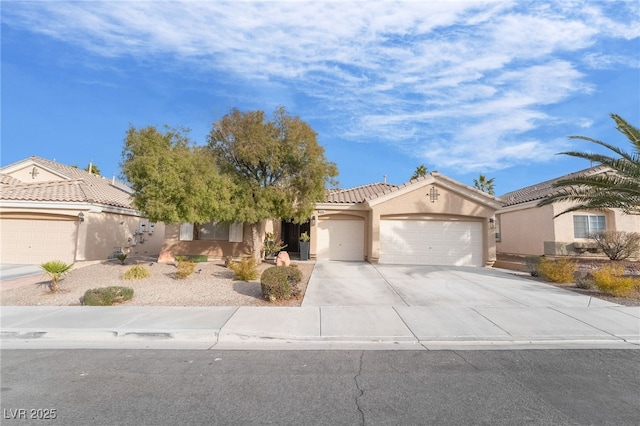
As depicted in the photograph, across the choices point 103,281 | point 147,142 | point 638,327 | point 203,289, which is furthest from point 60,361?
point 638,327

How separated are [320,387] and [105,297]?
7.20 m

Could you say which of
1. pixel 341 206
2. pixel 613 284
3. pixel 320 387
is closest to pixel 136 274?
pixel 320 387

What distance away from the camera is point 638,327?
24.6 ft

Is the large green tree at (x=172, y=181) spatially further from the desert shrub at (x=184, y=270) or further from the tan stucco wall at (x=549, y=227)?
the tan stucco wall at (x=549, y=227)

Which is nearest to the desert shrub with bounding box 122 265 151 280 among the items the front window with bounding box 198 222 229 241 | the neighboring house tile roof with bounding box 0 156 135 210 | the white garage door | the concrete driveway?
the neighboring house tile roof with bounding box 0 156 135 210

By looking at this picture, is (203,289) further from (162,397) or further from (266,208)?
(162,397)

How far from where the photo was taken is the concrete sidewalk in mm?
6613

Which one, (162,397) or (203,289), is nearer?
(162,397)

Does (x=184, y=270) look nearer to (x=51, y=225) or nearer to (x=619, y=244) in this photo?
(x=51, y=225)

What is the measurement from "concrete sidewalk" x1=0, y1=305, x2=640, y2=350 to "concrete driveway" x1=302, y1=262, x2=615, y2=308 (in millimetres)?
582

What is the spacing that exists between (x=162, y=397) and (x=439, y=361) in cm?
404

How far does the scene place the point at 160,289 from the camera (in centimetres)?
1095

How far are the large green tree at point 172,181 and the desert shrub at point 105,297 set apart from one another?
3769mm

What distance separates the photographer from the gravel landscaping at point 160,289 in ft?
31.4
